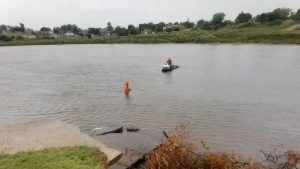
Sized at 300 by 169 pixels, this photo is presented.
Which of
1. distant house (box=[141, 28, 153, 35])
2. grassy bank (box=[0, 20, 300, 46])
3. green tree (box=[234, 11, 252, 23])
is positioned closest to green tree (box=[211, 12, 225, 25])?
green tree (box=[234, 11, 252, 23])

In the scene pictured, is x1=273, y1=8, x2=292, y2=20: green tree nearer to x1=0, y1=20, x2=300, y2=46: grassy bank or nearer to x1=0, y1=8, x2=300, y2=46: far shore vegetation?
x1=0, y1=8, x2=300, y2=46: far shore vegetation

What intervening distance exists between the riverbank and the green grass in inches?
5.3

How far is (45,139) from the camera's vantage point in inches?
709

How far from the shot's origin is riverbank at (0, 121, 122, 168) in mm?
15391

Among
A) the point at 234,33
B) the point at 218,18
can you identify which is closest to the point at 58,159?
the point at 234,33

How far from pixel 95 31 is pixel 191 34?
265 ft

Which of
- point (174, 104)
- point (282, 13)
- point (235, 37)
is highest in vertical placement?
point (282, 13)

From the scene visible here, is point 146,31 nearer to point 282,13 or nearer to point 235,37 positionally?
point 282,13

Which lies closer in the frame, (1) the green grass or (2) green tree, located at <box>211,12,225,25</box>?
(1) the green grass

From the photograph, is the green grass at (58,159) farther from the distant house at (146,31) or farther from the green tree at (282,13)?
the distant house at (146,31)

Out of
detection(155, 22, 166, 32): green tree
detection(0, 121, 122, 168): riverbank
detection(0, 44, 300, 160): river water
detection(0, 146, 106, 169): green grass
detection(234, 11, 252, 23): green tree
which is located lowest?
detection(0, 44, 300, 160): river water

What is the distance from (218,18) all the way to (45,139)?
15290 cm

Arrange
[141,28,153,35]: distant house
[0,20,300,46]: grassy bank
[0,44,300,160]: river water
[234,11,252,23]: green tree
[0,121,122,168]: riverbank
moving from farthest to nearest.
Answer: [141,28,153,35]: distant house < [234,11,252,23]: green tree < [0,20,300,46]: grassy bank < [0,44,300,160]: river water < [0,121,122,168]: riverbank

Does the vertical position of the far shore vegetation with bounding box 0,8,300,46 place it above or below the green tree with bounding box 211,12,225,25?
below
